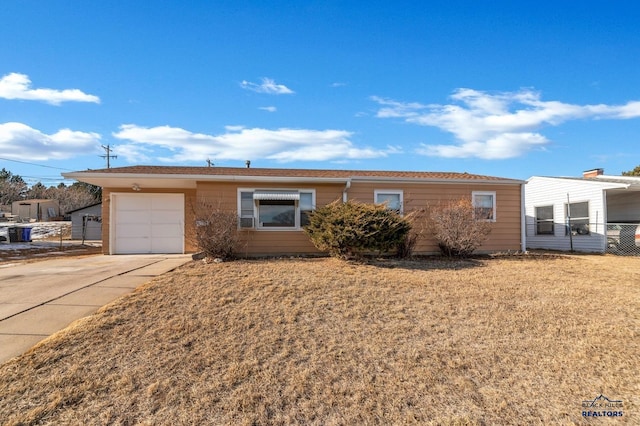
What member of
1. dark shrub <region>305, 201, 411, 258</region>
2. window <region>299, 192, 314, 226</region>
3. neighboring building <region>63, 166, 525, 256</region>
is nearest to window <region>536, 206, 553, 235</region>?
neighboring building <region>63, 166, 525, 256</region>

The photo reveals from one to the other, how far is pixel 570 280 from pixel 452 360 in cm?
533

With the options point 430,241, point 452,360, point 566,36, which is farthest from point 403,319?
point 566,36

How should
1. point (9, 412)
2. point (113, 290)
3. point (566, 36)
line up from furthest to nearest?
point (566, 36) < point (113, 290) < point (9, 412)

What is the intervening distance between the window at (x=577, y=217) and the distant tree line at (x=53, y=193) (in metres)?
40.1

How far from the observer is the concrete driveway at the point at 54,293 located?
13.5 ft

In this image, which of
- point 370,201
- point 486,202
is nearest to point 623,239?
point 486,202

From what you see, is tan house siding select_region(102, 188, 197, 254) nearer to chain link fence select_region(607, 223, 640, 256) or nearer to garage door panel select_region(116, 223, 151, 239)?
garage door panel select_region(116, 223, 151, 239)

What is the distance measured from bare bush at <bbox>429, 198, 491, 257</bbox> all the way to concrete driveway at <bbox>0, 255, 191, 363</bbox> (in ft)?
24.0

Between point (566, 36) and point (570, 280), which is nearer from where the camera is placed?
point (570, 280)

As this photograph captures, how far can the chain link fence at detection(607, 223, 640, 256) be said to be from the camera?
1251 cm

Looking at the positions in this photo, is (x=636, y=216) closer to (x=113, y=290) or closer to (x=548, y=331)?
(x=548, y=331)

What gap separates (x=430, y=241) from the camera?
1152 cm

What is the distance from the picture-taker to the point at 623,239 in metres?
13.0
